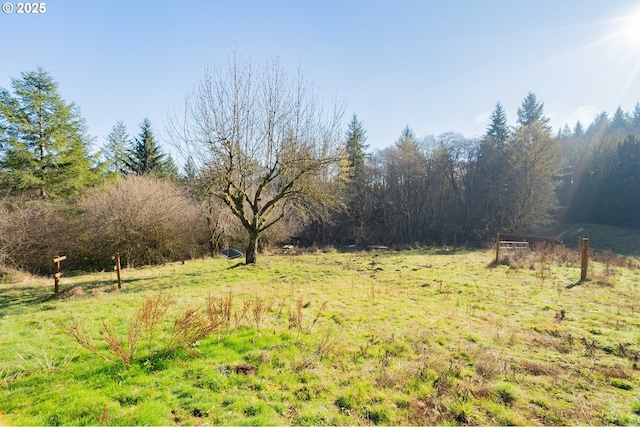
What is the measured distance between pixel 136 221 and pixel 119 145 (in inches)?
757

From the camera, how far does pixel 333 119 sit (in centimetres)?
1239

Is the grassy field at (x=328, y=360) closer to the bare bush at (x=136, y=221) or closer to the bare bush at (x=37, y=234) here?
the bare bush at (x=136, y=221)

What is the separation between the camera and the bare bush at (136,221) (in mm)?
15609

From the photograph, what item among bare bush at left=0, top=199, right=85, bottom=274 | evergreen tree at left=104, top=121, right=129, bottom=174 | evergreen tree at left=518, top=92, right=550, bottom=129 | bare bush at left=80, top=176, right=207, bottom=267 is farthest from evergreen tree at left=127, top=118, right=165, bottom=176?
evergreen tree at left=518, top=92, right=550, bottom=129

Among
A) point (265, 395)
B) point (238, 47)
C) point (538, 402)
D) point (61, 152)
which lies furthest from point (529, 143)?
point (61, 152)

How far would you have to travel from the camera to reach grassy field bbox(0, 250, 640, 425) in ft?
10.1

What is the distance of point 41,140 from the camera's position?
16594mm

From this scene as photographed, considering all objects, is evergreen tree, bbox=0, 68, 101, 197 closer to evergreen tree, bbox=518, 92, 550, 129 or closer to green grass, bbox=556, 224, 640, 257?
green grass, bbox=556, 224, 640, 257

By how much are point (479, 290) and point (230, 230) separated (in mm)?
16026

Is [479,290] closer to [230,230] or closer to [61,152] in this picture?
[230,230]

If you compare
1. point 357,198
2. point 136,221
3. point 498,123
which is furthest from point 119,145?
point 498,123

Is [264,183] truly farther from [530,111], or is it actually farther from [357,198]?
[530,111]

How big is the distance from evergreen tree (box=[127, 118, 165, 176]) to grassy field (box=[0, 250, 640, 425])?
910 inches

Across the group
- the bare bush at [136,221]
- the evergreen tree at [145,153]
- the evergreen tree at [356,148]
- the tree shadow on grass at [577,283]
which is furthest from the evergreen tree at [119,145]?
the tree shadow on grass at [577,283]
